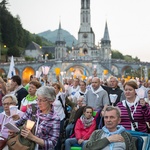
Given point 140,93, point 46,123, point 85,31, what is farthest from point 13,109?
point 85,31

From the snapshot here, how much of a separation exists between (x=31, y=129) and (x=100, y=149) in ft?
2.71

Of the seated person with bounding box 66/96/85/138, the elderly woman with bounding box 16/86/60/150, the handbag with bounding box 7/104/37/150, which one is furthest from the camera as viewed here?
the seated person with bounding box 66/96/85/138

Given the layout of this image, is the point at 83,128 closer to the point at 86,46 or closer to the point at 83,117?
the point at 83,117

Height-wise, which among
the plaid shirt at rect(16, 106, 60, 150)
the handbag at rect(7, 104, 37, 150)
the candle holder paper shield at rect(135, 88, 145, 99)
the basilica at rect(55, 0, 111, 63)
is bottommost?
the handbag at rect(7, 104, 37, 150)

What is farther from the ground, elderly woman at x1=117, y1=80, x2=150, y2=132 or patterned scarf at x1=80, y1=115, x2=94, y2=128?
elderly woman at x1=117, y1=80, x2=150, y2=132

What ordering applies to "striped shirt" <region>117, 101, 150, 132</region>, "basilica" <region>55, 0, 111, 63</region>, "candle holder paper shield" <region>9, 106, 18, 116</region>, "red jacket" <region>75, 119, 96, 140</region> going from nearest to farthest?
"candle holder paper shield" <region>9, 106, 18, 116</region> < "striped shirt" <region>117, 101, 150, 132</region> < "red jacket" <region>75, 119, 96, 140</region> < "basilica" <region>55, 0, 111, 63</region>

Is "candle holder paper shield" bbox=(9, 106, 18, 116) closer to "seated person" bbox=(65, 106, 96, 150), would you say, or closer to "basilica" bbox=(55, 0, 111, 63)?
"seated person" bbox=(65, 106, 96, 150)

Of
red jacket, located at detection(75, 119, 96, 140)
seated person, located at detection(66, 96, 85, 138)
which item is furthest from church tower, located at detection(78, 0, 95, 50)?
red jacket, located at detection(75, 119, 96, 140)

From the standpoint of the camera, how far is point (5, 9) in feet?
249

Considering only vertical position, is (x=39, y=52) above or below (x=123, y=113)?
above

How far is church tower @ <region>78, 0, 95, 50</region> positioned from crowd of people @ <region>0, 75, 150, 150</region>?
7947 centimetres

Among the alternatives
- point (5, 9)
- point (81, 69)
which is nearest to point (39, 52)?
point (5, 9)

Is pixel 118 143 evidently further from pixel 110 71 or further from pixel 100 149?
pixel 110 71

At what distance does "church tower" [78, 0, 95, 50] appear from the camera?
290 feet
